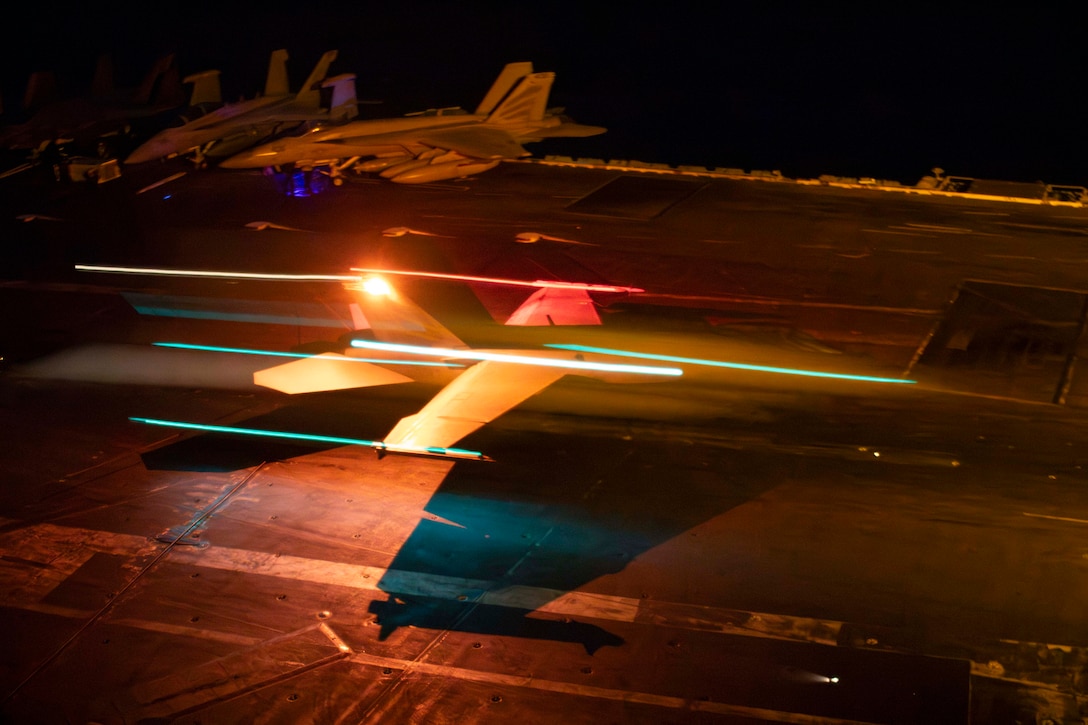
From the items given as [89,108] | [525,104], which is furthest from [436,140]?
[89,108]

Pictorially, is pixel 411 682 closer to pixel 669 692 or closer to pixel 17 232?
pixel 669 692

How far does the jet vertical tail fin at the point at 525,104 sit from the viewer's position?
40.3 metres

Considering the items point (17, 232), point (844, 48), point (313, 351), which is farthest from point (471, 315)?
point (844, 48)

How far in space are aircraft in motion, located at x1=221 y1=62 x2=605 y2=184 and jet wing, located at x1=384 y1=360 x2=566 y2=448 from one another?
1929 centimetres

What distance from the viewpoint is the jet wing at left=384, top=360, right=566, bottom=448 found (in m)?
16.6

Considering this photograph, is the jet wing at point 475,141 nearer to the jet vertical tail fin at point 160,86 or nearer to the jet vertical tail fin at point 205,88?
the jet vertical tail fin at point 205,88

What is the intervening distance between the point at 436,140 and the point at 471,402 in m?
22.1

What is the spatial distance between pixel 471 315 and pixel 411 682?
1403 centimetres

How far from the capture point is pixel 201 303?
27.2 meters

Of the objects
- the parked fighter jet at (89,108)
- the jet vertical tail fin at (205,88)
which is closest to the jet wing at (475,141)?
the jet vertical tail fin at (205,88)

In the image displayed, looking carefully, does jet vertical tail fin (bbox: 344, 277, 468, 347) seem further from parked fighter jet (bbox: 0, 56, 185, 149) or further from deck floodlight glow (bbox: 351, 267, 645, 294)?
parked fighter jet (bbox: 0, 56, 185, 149)

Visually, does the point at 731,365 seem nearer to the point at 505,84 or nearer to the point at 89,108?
the point at 505,84

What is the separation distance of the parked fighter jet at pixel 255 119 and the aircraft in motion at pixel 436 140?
0.97 meters

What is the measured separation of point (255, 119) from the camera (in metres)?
40.5
